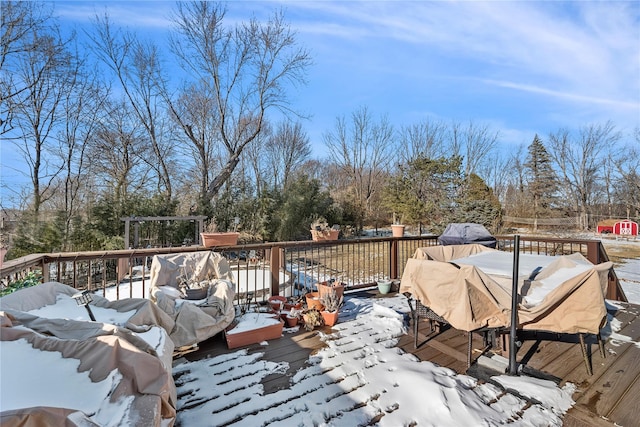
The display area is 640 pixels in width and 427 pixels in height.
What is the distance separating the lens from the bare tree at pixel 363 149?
16547 mm

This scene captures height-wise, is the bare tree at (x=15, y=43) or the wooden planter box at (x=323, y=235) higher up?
the bare tree at (x=15, y=43)

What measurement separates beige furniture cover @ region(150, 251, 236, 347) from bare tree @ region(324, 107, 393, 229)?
13606 mm

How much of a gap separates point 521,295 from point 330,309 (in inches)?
72.9

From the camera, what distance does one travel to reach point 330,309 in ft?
10.9

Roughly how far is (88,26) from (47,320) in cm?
1101

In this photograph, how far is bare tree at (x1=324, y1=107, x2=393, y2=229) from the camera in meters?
16.5

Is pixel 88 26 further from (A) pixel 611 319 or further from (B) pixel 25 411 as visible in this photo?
(A) pixel 611 319

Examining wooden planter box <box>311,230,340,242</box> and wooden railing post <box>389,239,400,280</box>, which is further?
wooden railing post <box>389,239,400,280</box>

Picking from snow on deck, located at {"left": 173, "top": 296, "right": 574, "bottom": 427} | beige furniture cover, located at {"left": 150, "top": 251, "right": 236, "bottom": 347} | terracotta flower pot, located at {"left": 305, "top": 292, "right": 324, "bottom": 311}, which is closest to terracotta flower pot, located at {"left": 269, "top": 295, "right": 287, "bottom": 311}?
terracotta flower pot, located at {"left": 305, "top": 292, "right": 324, "bottom": 311}

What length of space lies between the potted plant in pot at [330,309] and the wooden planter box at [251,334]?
0.54m

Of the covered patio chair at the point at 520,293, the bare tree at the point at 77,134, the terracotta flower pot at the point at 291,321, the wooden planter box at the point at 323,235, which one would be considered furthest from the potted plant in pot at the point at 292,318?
the bare tree at the point at 77,134

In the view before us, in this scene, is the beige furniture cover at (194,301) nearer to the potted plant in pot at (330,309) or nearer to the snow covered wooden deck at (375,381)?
the snow covered wooden deck at (375,381)

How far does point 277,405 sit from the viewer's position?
187 cm

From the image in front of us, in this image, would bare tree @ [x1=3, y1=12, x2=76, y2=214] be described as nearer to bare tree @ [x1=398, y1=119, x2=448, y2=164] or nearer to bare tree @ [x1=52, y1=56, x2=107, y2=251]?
bare tree @ [x1=52, y1=56, x2=107, y2=251]
